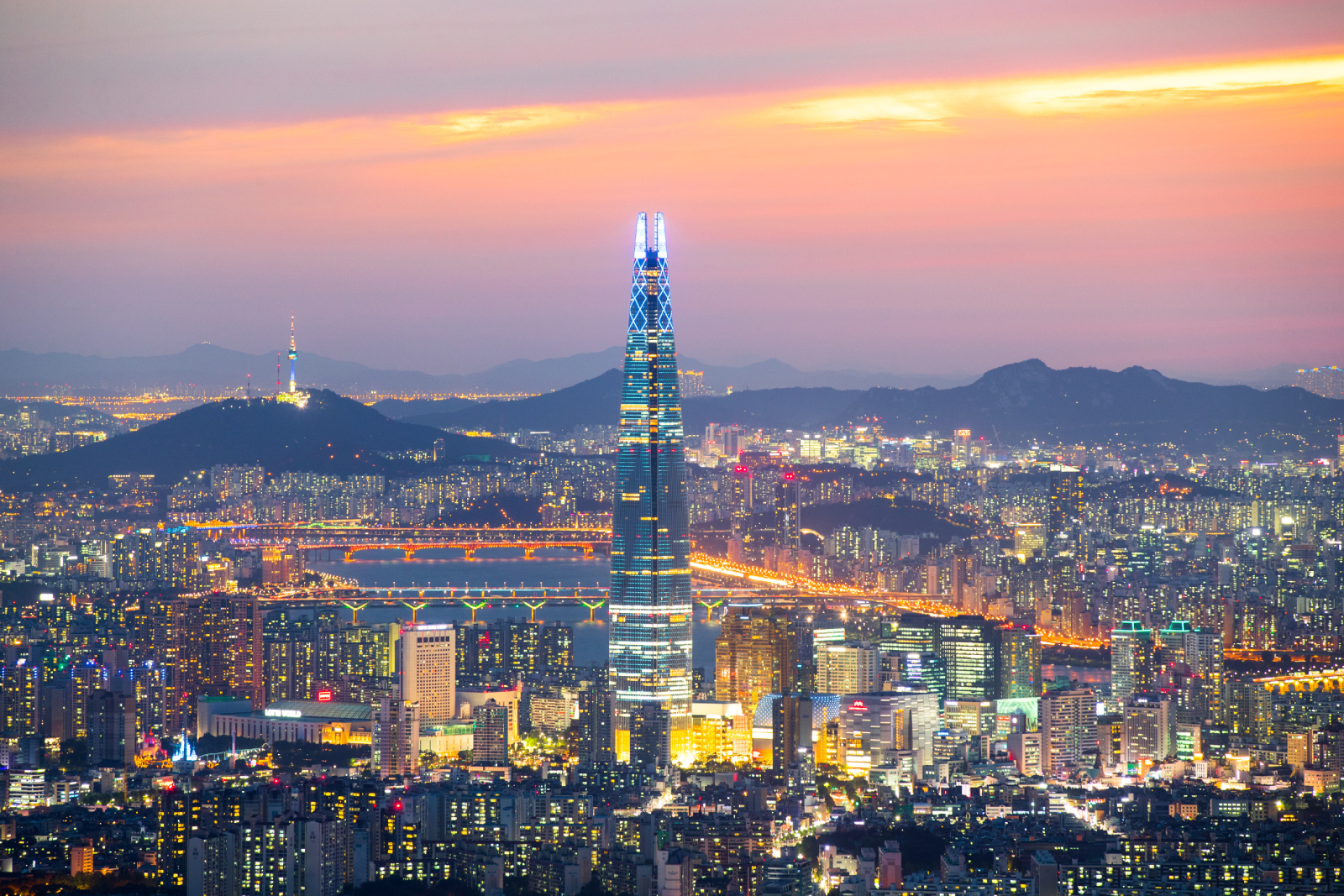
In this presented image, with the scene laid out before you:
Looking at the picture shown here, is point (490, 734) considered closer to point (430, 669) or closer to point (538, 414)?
point (430, 669)

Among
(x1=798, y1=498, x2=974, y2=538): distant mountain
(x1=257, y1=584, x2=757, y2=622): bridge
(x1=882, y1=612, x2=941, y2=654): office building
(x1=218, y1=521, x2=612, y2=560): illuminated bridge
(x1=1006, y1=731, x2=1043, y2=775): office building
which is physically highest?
(x1=798, y1=498, x2=974, y2=538): distant mountain

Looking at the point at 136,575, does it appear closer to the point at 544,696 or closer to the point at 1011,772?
the point at 544,696

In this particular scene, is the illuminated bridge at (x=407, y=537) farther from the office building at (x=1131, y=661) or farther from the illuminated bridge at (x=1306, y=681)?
the illuminated bridge at (x=1306, y=681)

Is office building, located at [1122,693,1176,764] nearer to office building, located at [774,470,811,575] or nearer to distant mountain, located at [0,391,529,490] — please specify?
office building, located at [774,470,811,575]

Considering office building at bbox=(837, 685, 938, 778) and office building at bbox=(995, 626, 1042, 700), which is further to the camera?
office building at bbox=(995, 626, 1042, 700)

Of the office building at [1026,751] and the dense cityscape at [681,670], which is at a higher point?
the dense cityscape at [681,670]

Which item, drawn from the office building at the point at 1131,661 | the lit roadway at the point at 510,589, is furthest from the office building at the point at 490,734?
the lit roadway at the point at 510,589

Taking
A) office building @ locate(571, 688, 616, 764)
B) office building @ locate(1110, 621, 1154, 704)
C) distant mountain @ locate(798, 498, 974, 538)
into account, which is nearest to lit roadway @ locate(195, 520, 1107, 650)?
office building @ locate(1110, 621, 1154, 704)
